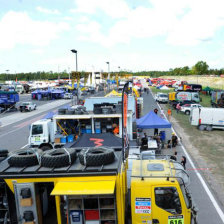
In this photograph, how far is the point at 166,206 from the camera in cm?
639

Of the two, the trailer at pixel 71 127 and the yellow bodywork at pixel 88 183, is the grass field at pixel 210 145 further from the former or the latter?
the yellow bodywork at pixel 88 183

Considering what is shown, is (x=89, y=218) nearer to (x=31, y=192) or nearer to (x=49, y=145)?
(x=31, y=192)

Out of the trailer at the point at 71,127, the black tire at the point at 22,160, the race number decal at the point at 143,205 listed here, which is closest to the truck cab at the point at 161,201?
the race number decal at the point at 143,205

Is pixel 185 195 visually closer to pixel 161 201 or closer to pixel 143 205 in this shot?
pixel 161 201

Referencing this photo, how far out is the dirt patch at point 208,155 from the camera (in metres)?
11.8

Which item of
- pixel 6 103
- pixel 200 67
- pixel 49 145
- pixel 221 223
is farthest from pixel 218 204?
pixel 200 67

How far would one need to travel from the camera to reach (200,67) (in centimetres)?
14788

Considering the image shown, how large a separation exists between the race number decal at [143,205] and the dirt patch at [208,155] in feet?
16.7

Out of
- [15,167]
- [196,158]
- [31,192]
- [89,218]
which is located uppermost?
[15,167]

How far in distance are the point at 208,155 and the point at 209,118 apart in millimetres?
8116

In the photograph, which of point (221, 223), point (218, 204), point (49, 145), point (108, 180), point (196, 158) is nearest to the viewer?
point (108, 180)

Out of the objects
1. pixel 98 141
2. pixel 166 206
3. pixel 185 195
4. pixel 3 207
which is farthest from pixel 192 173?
pixel 3 207

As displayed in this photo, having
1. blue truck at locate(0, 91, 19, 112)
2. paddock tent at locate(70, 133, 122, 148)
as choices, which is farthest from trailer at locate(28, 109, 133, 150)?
blue truck at locate(0, 91, 19, 112)

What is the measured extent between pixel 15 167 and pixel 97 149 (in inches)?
91.2
